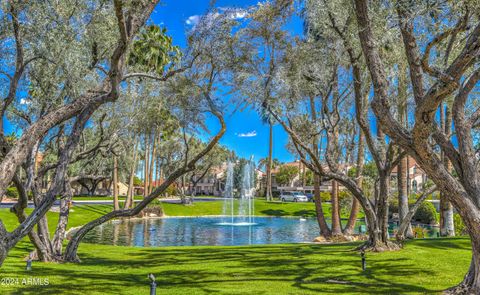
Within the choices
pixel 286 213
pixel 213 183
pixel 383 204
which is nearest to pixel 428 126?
pixel 383 204

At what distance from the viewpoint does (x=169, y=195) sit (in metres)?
70.2

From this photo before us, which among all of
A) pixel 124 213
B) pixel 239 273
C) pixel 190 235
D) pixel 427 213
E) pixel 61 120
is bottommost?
pixel 190 235

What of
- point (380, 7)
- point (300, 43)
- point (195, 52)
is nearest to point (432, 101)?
point (380, 7)

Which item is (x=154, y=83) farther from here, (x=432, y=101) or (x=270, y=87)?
(x=432, y=101)

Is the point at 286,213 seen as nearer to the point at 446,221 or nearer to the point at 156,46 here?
the point at 156,46

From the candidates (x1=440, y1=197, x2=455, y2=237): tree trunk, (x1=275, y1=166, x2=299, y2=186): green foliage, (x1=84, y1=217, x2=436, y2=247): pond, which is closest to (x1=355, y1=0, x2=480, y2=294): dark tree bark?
(x1=440, y1=197, x2=455, y2=237): tree trunk

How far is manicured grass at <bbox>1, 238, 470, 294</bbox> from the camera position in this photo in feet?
28.1

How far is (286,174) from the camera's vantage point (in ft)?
299

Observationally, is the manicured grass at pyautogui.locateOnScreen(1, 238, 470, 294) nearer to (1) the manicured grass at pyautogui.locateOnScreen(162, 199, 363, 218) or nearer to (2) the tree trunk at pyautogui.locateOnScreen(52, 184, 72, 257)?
(2) the tree trunk at pyautogui.locateOnScreen(52, 184, 72, 257)

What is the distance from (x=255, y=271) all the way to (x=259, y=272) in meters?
0.18

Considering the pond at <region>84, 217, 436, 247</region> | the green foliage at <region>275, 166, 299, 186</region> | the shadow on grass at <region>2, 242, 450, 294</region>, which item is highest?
the green foliage at <region>275, 166, 299, 186</region>

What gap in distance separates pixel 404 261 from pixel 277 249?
4955 millimetres

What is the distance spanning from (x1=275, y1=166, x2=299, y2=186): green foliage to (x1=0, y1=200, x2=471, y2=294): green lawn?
75.3 metres

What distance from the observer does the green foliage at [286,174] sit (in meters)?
91.0
